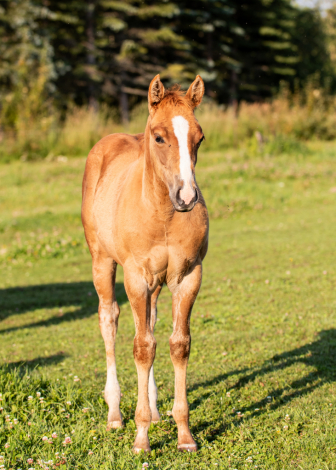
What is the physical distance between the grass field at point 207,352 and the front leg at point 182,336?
0.83ft

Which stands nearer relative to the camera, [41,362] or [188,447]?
[188,447]

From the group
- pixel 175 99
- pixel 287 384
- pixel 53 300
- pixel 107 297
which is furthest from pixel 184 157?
pixel 53 300

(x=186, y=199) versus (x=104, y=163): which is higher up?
(x=186, y=199)

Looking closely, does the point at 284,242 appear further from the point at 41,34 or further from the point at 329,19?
the point at 329,19

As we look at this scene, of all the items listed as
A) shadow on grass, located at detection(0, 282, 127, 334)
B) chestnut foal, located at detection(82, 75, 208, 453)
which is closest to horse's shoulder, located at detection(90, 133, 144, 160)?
chestnut foal, located at detection(82, 75, 208, 453)

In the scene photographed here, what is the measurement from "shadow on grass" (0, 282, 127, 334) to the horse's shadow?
3.27 metres

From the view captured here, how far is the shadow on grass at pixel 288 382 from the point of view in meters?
4.36

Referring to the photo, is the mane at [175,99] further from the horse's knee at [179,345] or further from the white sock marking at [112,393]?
the white sock marking at [112,393]

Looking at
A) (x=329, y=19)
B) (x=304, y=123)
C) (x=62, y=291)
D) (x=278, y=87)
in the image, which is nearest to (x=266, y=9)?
(x=278, y=87)

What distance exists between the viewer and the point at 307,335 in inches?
252

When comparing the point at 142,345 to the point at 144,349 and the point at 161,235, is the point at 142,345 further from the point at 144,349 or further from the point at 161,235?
the point at 161,235

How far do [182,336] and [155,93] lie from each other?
176cm

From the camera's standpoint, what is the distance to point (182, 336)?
3.98m

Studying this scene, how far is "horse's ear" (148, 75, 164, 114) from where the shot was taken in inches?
140
